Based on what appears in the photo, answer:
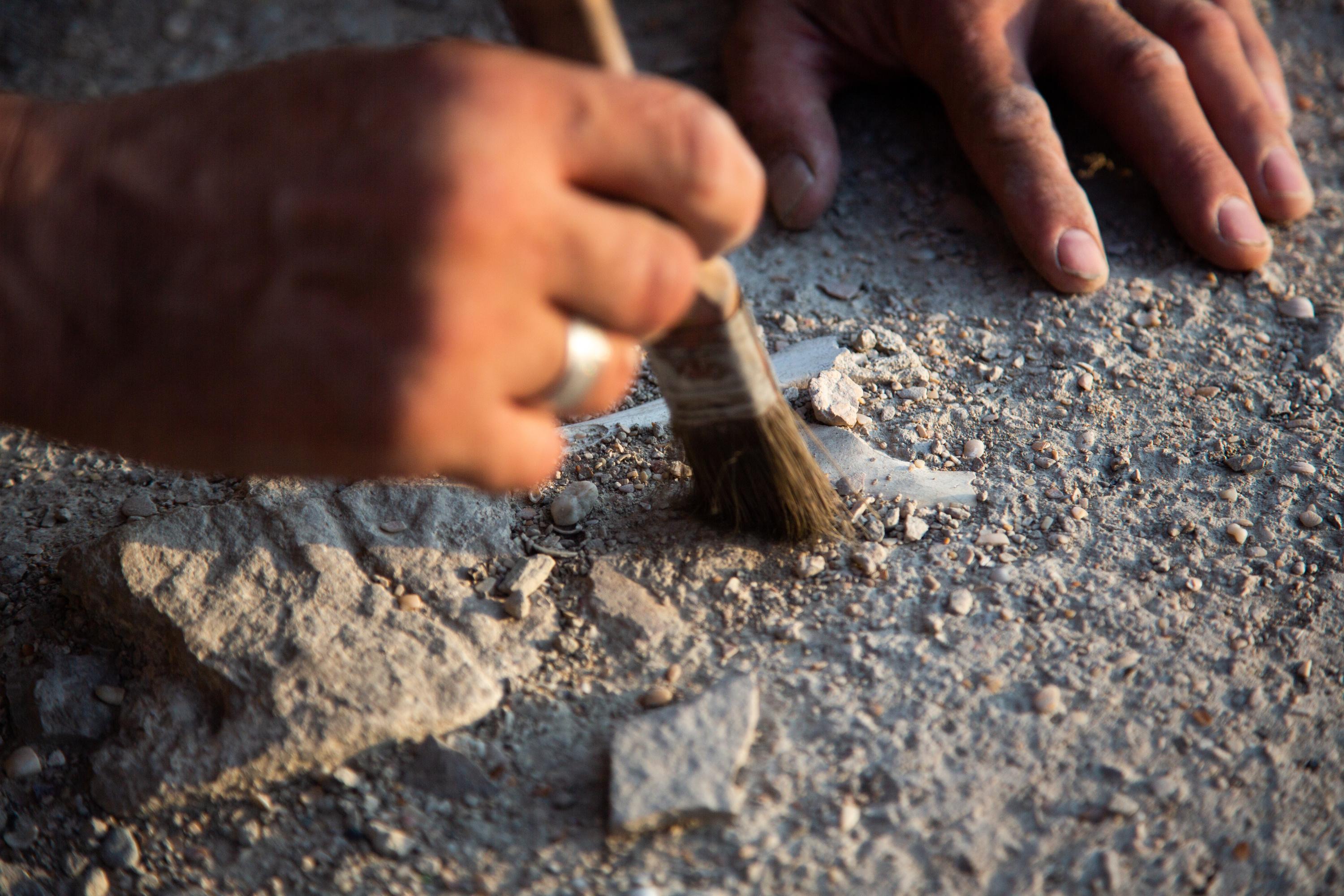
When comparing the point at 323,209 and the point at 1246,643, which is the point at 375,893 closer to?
the point at 323,209

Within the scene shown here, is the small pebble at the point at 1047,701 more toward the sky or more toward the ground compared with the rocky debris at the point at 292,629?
more toward the sky

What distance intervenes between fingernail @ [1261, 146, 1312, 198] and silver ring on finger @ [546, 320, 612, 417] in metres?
1.77

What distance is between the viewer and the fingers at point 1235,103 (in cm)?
215

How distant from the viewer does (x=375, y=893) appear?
48.6 inches

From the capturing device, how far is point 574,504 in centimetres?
162

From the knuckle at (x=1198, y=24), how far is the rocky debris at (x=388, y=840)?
2.38 m

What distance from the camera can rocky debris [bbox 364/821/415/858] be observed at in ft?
4.17

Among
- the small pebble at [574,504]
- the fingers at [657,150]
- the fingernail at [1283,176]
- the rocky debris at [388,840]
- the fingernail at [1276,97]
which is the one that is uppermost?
the fingers at [657,150]

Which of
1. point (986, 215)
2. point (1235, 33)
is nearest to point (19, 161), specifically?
point (986, 215)

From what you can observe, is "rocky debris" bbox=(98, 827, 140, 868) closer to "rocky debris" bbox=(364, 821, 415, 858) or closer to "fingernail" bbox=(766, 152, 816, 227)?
"rocky debris" bbox=(364, 821, 415, 858)

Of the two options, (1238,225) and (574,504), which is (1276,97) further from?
(574,504)

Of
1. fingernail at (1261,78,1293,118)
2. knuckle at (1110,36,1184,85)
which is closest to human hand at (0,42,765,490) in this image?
knuckle at (1110,36,1184,85)

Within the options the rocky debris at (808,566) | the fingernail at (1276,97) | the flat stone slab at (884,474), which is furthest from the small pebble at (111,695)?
the fingernail at (1276,97)

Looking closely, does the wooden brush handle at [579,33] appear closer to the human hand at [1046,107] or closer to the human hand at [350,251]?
the human hand at [350,251]
